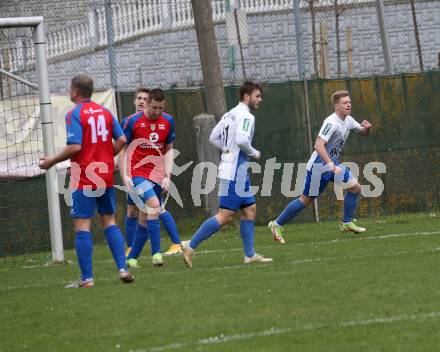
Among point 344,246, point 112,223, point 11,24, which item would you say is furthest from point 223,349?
point 11,24

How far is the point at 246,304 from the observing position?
359 inches

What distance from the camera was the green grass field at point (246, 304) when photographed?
7.66 meters

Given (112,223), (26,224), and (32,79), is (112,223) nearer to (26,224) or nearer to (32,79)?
(26,224)

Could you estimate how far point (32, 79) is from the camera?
1816 cm

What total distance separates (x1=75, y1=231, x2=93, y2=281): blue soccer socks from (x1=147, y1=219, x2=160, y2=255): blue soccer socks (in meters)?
1.85

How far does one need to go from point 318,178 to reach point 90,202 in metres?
4.52

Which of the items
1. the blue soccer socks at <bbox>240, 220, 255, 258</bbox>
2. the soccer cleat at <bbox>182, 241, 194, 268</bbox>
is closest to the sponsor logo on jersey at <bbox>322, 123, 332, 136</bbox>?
the blue soccer socks at <bbox>240, 220, 255, 258</bbox>

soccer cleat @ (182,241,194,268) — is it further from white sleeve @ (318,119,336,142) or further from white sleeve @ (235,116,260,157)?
white sleeve @ (318,119,336,142)

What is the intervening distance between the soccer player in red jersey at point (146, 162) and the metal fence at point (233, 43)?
698cm

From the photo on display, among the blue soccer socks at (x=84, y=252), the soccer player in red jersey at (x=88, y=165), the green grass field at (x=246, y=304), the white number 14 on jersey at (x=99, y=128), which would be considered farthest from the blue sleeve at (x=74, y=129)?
the green grass field at (x=246, y=304)

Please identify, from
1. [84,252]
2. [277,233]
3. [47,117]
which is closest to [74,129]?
[84,252]

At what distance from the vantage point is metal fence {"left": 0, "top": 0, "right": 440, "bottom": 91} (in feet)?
67.2

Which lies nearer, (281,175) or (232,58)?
(281,175)

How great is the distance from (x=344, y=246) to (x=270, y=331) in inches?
217
